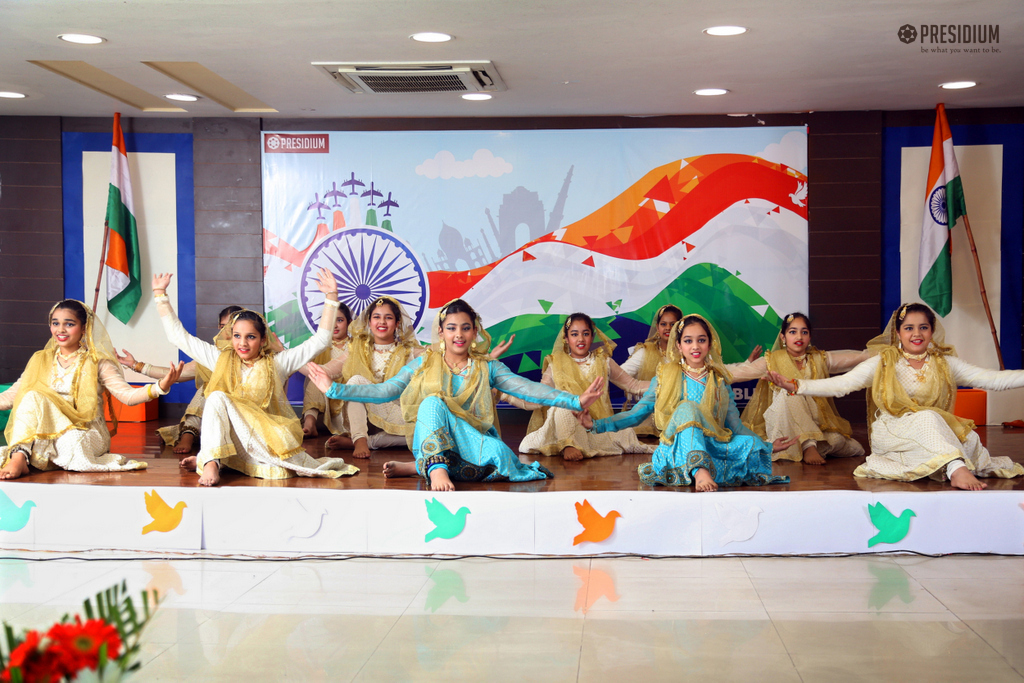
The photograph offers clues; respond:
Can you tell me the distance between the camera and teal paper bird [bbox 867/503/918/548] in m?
3.52

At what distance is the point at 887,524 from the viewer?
3.53 m

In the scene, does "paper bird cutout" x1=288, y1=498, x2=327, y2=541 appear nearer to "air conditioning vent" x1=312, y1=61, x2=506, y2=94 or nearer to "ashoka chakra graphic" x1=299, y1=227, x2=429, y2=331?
"air conditioning vent" x1=312, y1=61, x2=506, y2=94

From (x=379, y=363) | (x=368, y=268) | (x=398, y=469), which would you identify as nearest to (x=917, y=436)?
Result: (x=398, y=469)

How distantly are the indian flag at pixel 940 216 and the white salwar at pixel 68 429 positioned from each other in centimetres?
533

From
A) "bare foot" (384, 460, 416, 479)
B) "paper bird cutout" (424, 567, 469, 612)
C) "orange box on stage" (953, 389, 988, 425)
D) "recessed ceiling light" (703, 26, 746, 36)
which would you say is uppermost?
"recessed ceiling light" (703, 26, 746, 36)

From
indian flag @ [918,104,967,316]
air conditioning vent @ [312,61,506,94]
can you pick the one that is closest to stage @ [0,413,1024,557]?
air conditioning vent @ [312,61,506,94]

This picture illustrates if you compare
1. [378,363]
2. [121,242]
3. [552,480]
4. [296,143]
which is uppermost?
[296,143]

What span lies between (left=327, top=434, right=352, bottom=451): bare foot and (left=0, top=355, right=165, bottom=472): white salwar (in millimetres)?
1168

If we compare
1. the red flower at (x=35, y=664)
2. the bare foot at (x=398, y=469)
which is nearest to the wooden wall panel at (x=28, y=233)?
the bare foot at (x=398, y=469)

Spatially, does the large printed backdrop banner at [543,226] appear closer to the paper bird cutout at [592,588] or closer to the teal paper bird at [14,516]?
the teal paper bird at [14,516]

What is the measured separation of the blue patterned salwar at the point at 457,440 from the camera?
12.6ft

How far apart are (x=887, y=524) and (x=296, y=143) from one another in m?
5.12

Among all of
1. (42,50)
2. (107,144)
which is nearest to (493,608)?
(42,50)

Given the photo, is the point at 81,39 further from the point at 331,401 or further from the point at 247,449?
the point at 331,401
